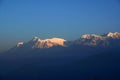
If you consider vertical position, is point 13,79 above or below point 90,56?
below

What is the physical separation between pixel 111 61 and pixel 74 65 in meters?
6.98

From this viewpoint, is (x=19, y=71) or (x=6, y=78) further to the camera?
(x=19, y=71)

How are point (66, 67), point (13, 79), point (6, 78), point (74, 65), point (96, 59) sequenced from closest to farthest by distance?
point (6, 78)
point (13, 79)
point (66, 67)
point (74, 65)
point (96, 59)

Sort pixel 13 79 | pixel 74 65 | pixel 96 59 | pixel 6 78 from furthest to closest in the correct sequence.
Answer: pixel 96 59, pixel 74 65, pixel 13 79, pixel 6 78

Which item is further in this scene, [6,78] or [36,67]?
[36,67]

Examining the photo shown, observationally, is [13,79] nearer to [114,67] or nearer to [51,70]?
[51,70]

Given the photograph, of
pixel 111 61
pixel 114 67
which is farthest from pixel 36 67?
pixel 111 61

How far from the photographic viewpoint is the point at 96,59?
51406 millimetres

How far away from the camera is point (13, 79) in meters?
34.4

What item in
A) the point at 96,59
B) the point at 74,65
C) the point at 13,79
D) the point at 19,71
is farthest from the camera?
the point at 96,59

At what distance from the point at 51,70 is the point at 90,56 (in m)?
15.1

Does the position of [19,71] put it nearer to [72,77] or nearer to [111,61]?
[72,77]

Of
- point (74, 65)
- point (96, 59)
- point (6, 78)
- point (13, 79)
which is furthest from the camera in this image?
point (96, 59)

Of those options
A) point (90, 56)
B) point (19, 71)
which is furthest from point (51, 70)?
point (90, 56)
